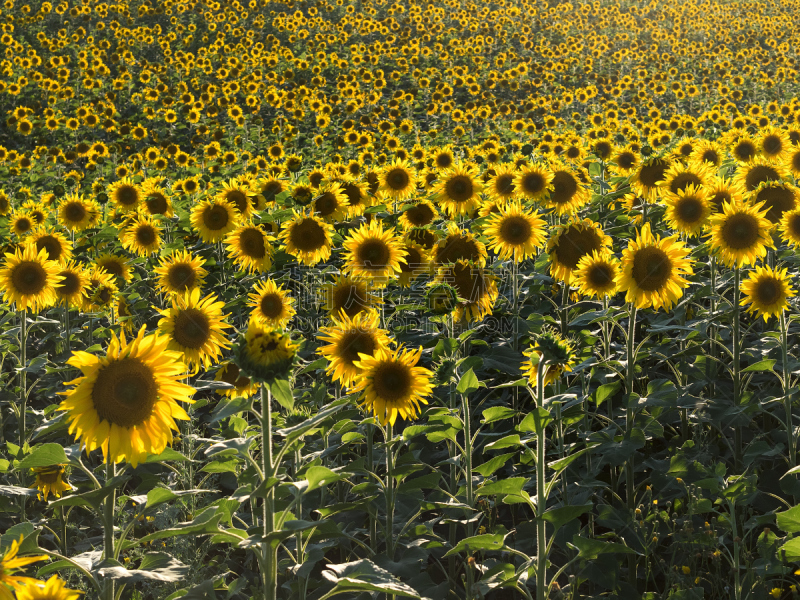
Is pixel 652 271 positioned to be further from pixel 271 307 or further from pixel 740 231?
pixel 271 307

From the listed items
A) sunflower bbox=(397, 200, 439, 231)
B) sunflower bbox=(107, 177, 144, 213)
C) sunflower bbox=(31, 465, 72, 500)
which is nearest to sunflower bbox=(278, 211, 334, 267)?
sunflower bbox=(397, 200, 439, 231)

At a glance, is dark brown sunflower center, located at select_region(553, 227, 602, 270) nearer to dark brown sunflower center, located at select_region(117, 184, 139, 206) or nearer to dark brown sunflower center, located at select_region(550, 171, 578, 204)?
dark brown sunflower center, located at select_region(550, 171, 578, 204)

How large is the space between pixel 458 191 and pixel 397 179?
122cm

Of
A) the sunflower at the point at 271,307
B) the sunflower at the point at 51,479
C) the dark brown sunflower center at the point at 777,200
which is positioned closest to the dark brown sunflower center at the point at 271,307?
the sunflower at the point at 271,307

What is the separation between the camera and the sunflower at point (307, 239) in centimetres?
541

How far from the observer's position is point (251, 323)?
227 centimetres

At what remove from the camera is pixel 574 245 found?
4480 mm

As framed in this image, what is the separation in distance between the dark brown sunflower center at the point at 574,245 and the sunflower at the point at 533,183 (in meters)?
1.25

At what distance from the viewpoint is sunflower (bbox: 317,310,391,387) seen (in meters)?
3.35

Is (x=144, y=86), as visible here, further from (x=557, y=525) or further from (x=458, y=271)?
(x=557, y=525)

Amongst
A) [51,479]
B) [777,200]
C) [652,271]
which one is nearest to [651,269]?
[652,271]

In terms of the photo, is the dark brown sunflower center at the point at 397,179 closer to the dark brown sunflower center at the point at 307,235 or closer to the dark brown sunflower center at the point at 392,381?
the dark brown sunflower center at the point at 307,235

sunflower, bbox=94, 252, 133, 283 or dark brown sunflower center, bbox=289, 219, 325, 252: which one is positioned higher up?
sunflower, bbox=94, 252, 133, 283

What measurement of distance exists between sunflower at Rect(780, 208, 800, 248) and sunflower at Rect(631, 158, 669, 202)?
117 cm
